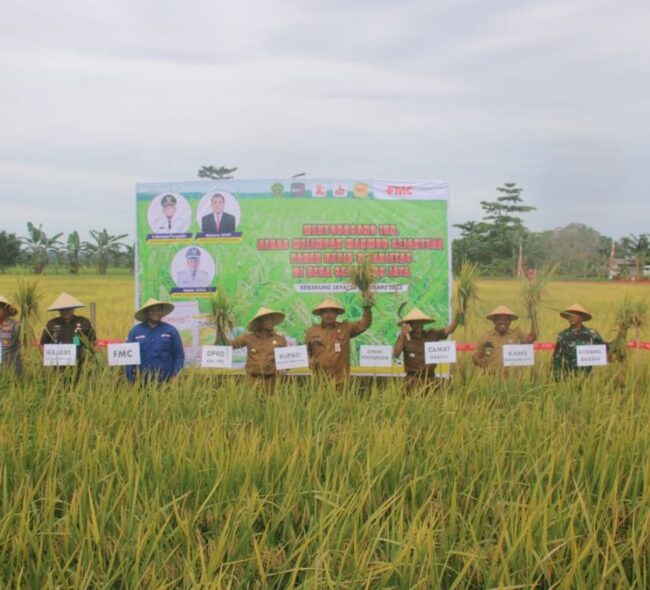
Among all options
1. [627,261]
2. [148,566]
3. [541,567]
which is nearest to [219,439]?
[148,566]

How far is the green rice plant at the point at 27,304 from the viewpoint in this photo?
5.86 metres

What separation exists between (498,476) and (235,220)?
15.3 ft

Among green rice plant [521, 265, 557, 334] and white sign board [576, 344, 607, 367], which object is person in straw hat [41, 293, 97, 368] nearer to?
green rice plant [521, 265, 557, 334]

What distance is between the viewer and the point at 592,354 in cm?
547

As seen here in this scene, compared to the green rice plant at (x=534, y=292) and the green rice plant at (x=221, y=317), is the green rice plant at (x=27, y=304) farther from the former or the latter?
the green rice plant at (x=534, y=292)

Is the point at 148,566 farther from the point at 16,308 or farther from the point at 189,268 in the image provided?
the point at 189,268

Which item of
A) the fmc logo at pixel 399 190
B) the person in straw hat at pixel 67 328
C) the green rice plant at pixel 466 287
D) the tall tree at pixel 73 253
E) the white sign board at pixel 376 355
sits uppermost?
the fmc logo at pixel 399 190

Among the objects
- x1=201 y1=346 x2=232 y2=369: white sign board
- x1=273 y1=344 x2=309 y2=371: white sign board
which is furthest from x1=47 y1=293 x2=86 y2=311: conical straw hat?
x1=273 y1=344 x2=309 y2=371: white sign board

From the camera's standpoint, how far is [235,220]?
6.89m

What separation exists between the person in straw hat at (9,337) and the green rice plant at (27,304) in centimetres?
7

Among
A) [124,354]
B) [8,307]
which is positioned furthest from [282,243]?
[8,307]

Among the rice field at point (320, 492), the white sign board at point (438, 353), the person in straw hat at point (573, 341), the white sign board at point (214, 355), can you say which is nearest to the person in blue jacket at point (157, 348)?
the white sign board at point (214, 355)

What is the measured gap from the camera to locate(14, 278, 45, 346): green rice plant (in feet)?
19.2

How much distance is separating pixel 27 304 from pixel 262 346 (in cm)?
212
